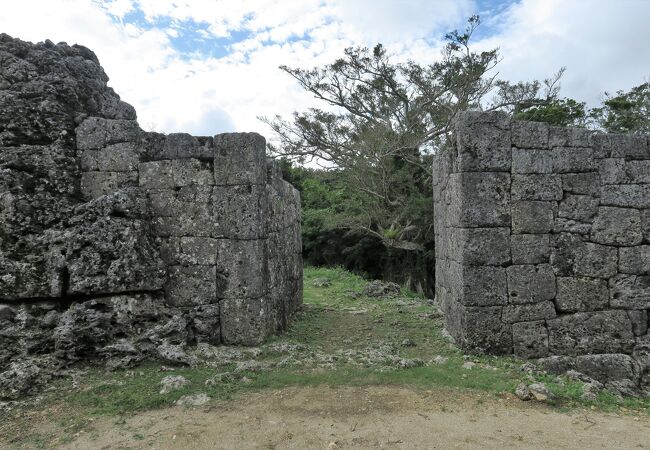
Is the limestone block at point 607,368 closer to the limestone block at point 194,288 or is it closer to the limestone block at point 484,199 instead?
the limestone block at point 484,199

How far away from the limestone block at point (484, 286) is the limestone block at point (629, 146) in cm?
229

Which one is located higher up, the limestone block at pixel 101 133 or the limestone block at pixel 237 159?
the limestone block at pixel 101 133

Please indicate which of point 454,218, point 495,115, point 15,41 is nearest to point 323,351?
point 454,218

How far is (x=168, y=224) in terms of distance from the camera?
641 centimetres

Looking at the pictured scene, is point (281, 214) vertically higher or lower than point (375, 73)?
lower

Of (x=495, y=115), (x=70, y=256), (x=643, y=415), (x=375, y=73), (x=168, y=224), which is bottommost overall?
(x=643, y=415)

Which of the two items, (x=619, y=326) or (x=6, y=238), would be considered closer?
(x=6, y=238)

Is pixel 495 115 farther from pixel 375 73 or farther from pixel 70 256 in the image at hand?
pixel 375 73

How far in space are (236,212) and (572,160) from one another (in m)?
4.63

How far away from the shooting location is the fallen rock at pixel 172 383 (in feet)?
15.5

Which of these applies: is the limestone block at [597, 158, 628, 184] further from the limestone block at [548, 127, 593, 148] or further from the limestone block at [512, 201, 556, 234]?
the limestone block at [512, 201, 556, 234]

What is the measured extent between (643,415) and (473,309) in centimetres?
210

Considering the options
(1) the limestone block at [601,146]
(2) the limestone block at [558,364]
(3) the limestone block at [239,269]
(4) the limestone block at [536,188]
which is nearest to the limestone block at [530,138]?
(4) the limestone block at [536,188]

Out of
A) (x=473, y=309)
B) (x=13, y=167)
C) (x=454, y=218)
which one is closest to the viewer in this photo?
(x=13, y=167)
